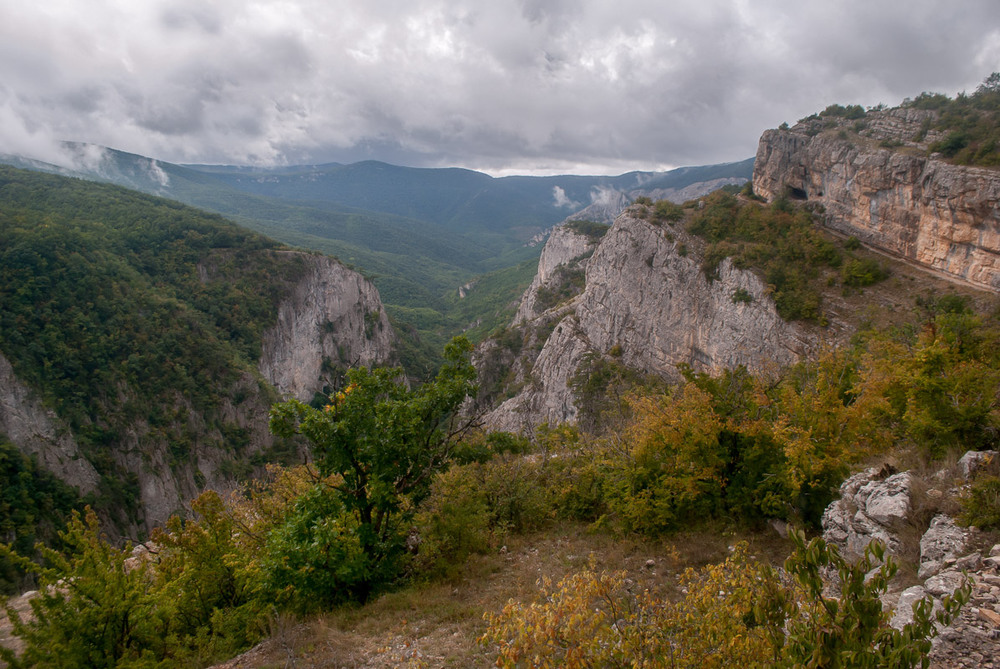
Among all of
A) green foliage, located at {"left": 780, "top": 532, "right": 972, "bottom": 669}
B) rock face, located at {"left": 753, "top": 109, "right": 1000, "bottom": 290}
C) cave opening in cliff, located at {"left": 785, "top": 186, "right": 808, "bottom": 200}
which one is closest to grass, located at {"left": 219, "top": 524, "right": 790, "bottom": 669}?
green foliage, located at {"left": 780, "top": 532, "right": 972, "bottom": 669}

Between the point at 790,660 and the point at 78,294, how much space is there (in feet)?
229

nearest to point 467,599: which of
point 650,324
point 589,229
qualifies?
point 650,324

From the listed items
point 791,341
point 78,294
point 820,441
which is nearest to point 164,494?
point 78,294

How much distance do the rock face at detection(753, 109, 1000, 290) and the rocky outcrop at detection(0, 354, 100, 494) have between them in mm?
73249

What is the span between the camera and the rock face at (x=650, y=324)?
4131cm

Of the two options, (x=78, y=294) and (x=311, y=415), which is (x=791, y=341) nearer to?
(x=311, y=415)

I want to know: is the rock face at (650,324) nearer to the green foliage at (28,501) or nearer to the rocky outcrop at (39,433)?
the green foliage at (28,501)

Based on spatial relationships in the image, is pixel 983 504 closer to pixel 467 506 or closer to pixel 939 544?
pixel 939 544

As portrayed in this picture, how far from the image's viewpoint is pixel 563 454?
68.9 feet

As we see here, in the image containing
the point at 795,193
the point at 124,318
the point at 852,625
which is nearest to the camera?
the point at 852,625

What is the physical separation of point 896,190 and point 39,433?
76.1 meters

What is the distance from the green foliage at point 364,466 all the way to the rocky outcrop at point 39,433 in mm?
46815

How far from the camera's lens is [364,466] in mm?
10312

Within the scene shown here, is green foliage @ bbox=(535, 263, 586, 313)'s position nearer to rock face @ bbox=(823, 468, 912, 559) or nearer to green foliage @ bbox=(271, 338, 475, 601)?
green foliage @ bbox=(271, 338, 475, 601)
